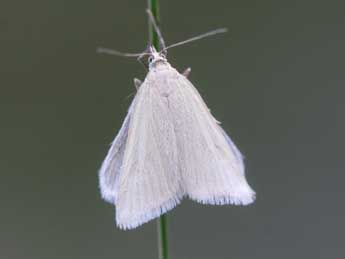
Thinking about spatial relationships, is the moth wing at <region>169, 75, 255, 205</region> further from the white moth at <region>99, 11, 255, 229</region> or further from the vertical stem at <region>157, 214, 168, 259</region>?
the vertical stem at <region>157, 214, 168, 259</region>

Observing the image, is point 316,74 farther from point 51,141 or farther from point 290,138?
point 51,141

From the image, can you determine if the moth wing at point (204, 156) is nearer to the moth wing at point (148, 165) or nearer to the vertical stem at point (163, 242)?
the moth wing at point (148, 165)

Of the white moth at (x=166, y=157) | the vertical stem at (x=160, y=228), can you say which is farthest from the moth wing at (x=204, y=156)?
the vertical stem at (x=160, y=228)

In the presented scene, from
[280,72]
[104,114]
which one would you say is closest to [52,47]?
[104,114]

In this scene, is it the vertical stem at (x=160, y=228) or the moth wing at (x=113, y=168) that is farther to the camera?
the moth wing at (x=113, y=168)

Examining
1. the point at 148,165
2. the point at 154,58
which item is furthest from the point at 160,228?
the point at 154,58

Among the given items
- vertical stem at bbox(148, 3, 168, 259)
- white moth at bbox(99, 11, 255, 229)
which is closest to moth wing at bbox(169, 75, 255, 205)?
white moth at bbox(99, 11, 255, 229)

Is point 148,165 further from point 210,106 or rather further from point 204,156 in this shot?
point 210,106
